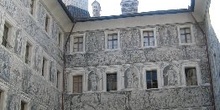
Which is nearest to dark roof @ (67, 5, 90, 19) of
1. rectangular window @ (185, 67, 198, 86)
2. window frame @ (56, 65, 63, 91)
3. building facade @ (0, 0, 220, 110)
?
building facade @ (0, 0, 220, 110)

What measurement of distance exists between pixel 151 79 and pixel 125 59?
169 centimetres

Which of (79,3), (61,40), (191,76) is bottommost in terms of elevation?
(191,76)

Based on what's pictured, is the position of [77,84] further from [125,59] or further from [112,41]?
[112,41]

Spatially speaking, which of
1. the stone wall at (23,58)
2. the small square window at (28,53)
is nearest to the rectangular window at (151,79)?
the stone wall at (23,58)

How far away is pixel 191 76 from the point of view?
1744 centimetres

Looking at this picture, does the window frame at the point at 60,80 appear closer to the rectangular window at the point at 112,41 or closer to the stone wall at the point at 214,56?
the rectangular window at the point at 112,41

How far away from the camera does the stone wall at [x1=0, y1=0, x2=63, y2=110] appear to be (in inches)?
480

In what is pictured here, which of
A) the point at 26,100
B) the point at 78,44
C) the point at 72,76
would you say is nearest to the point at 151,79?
the point at 72,76

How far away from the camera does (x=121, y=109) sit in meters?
17.2

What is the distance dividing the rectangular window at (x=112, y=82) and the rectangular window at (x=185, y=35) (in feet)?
13.0

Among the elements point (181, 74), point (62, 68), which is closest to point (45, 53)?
point (62, 68)

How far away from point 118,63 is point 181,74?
3.23 metres

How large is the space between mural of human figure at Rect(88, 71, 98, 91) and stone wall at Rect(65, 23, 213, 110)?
2.0 inches

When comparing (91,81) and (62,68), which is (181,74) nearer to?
(91,81)
